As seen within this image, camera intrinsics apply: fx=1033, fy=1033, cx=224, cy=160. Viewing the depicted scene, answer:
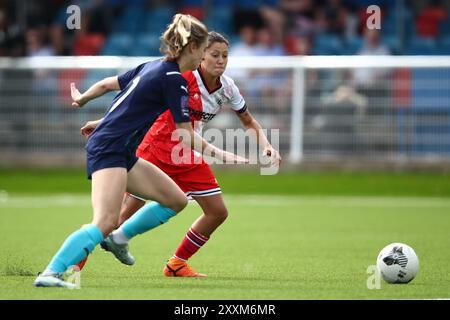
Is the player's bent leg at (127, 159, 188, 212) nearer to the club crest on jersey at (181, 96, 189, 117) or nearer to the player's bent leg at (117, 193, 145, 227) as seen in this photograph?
the club crest on jersey at (181, 96, 189, 117)

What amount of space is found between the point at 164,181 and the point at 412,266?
1933 mm

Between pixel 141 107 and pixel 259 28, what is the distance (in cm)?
1329

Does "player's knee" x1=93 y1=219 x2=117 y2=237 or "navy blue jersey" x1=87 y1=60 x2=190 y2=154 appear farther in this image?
"navy blue jersey" x1=87 y1=60 x2=190 y2=154

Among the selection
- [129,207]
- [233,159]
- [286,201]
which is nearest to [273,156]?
[233,159]

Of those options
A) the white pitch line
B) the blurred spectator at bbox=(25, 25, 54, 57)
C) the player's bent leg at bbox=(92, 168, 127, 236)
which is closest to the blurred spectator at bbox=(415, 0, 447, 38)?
the white pitch line

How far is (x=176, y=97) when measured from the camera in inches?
279

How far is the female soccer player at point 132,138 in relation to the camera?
269 inches

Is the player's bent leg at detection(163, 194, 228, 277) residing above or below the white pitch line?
above

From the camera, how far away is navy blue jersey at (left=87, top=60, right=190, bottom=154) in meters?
7.07

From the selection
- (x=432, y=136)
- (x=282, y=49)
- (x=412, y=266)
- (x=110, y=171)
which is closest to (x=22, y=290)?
(x=110, y=171)

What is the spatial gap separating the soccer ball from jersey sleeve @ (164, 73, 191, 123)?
1.89 meters

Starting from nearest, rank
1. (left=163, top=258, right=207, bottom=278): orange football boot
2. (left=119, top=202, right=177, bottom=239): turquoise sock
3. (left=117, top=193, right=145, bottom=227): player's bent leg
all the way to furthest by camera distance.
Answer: (left=119, top=202, right=177, bottom=239): turquoise sock < (left=163, top=258, right=207, bottom=278): orange football boot < (left=117, top=193, right=145, bottom=227): player's bent leg

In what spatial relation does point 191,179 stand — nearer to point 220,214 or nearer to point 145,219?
point 220,214
